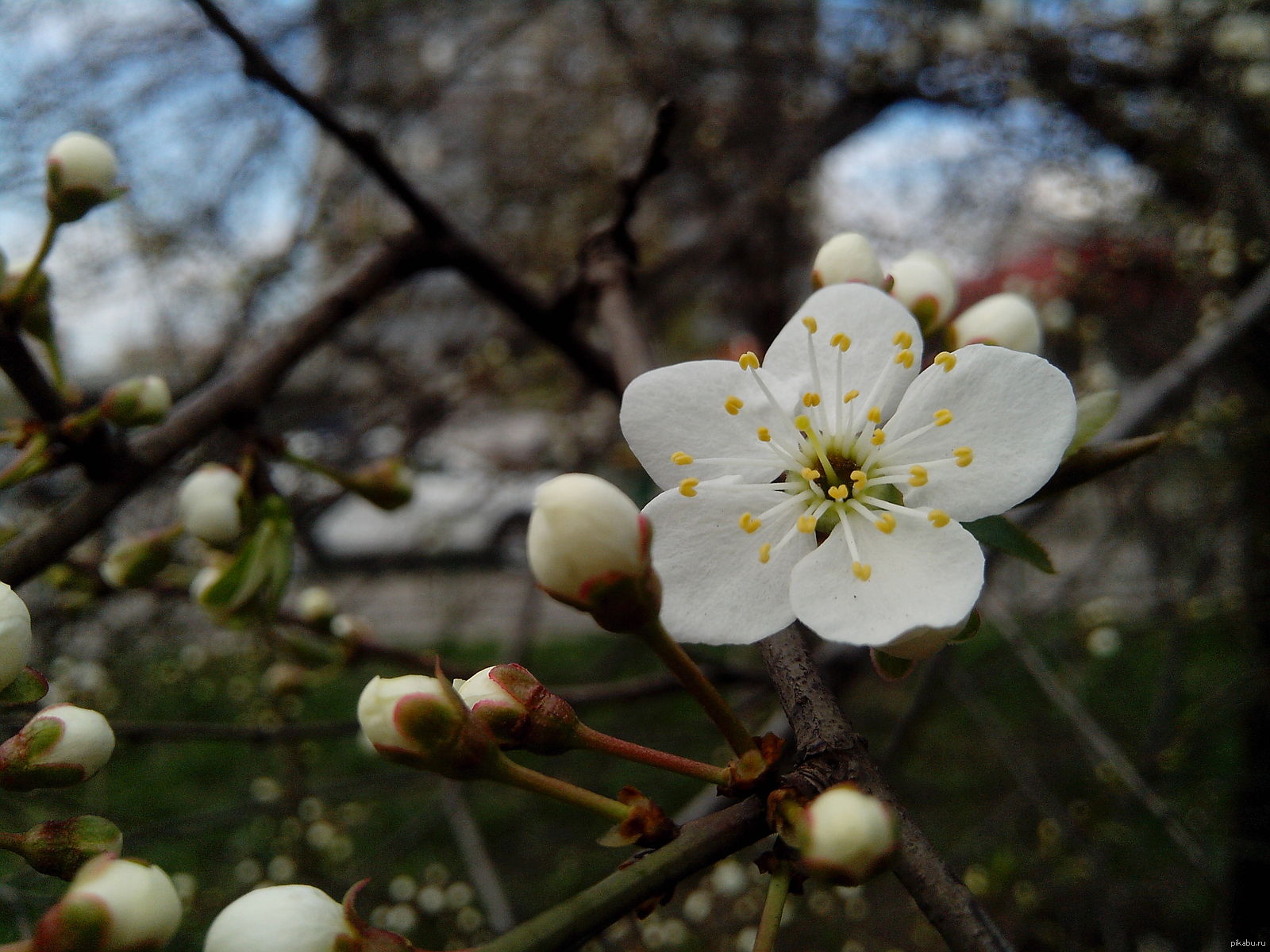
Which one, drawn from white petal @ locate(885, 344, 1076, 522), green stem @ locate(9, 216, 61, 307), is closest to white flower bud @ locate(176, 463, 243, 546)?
green stem @ locate(9, 216, 61, 307)

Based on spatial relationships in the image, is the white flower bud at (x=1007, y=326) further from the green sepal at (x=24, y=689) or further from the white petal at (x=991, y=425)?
the green sepal at (x=24, y=689)

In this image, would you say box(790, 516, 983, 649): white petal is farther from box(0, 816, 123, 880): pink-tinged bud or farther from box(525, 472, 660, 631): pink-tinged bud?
box(0, 816, 123, 880): pink-tinged bud

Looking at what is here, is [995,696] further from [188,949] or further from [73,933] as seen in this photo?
[73,933]

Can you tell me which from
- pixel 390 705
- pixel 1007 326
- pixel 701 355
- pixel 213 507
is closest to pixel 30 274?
pixel 213 507

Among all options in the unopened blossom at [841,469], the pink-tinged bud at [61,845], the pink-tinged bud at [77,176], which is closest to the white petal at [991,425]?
Answer: the unopened blossom at [841,469]

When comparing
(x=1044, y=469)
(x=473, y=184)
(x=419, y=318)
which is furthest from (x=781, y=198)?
(x=1044, y=469)
